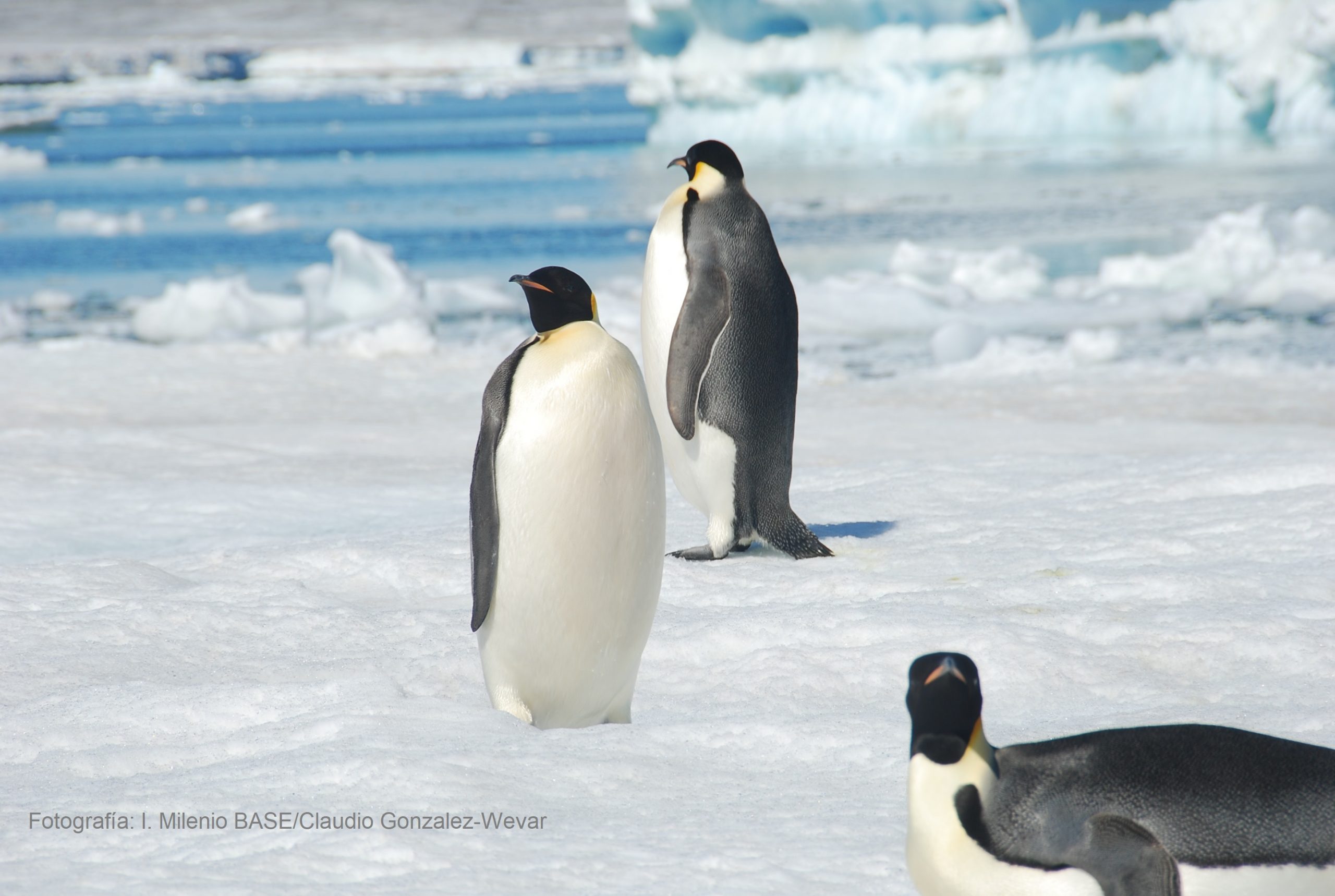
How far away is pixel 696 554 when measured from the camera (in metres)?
3.54

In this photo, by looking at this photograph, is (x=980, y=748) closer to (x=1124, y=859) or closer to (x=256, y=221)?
(x=1124, y=859)

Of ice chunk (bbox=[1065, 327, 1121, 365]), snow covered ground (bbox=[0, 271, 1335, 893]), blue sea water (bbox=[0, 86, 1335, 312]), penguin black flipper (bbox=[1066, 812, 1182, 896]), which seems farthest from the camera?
blue sea water (bbox=[0, 86, 1335, 312])

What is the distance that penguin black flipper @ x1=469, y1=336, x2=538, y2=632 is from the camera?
94.8 inches

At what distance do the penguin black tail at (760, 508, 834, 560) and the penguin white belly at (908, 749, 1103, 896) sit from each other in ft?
6.54

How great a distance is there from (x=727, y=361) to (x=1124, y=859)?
234 cm

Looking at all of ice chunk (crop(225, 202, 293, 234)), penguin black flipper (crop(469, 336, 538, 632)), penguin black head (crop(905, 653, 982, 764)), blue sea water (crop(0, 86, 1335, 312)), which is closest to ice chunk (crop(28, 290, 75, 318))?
blue sea water (crop(0, 86, 1335, 312))

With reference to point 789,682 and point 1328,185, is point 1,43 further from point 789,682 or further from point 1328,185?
point 789,682

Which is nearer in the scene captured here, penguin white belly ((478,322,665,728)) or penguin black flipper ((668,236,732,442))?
penguin white belly ((478,322,665,728))

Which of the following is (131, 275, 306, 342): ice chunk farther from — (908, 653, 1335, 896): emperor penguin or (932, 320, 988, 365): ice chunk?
(908, 653, 1335, 896): emperor penguin

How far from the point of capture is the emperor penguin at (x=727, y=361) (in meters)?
3.59

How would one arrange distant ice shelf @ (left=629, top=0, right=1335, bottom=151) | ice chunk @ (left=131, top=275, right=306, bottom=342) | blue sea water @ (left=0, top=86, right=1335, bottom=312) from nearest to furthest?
1. ice chunk @ (left=131, top=275, right=306, bottom=342)
2. blue sea water @ (left=0, top=86, right=1335, bottom=312)
3. distant ice shelf @ (left=629, top=0, right=1335, bottom=151)

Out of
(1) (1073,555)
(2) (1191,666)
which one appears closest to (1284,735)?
(2) (1191,666)

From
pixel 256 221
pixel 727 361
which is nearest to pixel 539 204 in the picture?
pixel 256 221

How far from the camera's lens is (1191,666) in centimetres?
265
